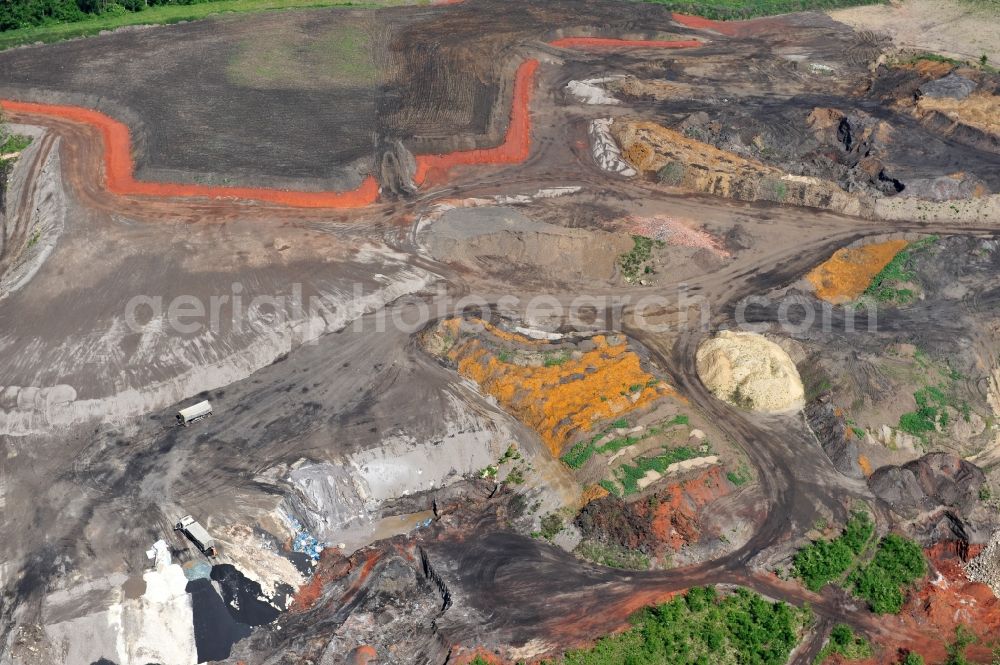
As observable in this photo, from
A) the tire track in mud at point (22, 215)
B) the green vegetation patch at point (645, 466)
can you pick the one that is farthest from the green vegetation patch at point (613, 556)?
the tire track in mud at point (22, 215)

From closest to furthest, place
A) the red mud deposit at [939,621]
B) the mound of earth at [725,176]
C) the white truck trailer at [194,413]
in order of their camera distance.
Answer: the red mud deposit at [939,621] < the white truck trailer at [194,413] < the mound of earth at [725,176]

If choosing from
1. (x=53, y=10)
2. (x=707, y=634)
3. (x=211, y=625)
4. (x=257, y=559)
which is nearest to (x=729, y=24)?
(x=53, y=10)

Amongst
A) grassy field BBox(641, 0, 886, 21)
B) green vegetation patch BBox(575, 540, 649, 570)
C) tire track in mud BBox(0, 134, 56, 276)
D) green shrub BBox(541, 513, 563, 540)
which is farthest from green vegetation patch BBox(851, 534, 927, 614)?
grassy field BBox(641, 0, 886, 21)

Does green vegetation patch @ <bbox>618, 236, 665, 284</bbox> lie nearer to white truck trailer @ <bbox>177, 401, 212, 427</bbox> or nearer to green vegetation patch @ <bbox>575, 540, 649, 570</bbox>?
green vegetation patch @ <bbox>575, 540, 649, 570</bbox>

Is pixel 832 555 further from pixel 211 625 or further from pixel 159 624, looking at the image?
pixel 159 624

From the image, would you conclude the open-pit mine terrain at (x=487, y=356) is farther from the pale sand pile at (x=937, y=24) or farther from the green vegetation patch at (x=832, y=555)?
the pale sand pile at (x=937, y=24)

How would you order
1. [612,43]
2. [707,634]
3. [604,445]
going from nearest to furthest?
1. [707,634]
2. [604,445]
3. [612,43]

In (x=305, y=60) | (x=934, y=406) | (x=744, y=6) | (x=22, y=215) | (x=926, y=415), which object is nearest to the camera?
(x=926, y=415)
